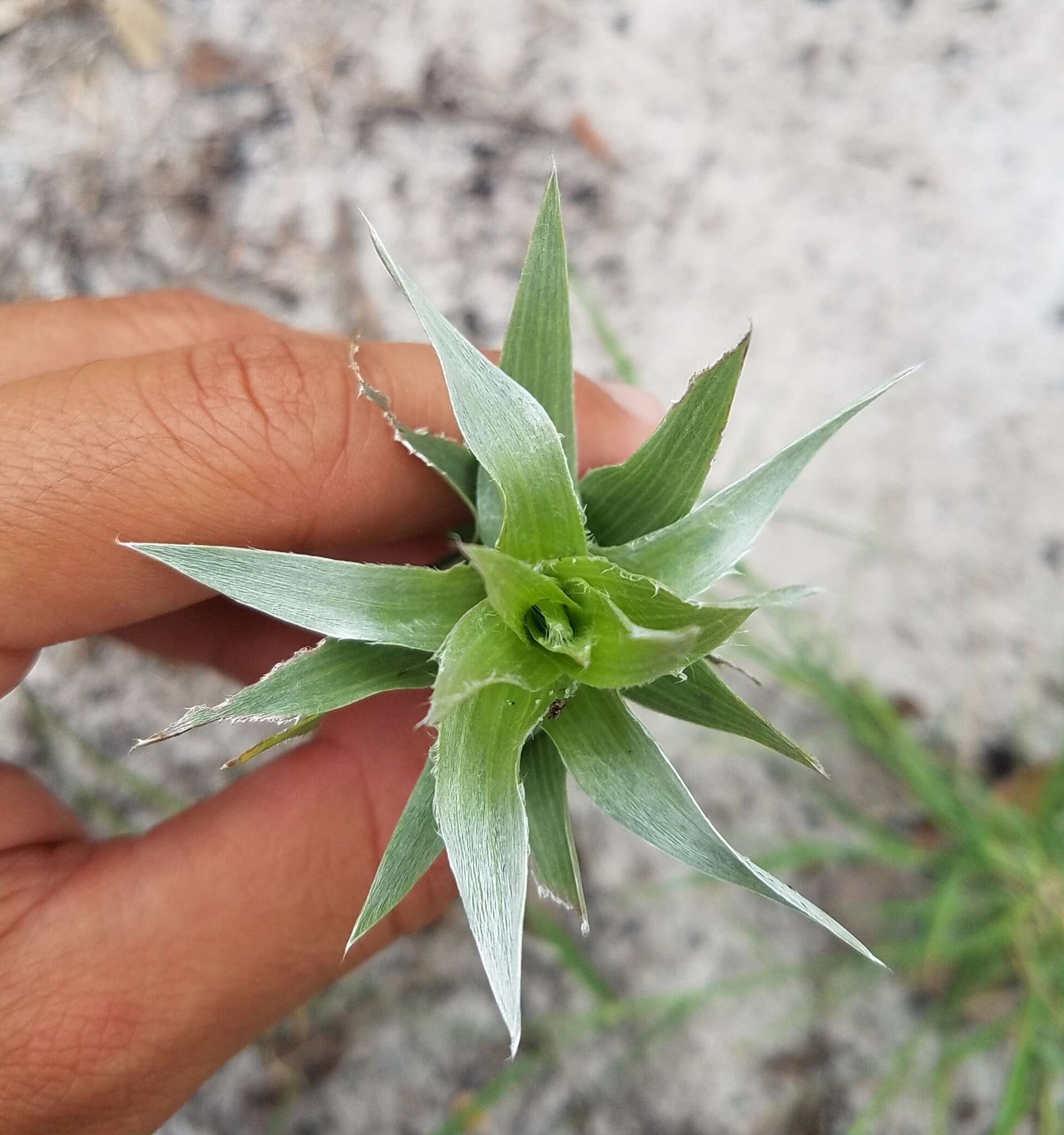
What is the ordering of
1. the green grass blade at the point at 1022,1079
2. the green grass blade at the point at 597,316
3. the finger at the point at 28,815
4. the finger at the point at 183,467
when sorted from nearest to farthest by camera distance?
the finger at the point at 183,467, the finger at the point at 28,815, the green grass blade at the point at 1022,1079, the green grass blade at the point at 597,316

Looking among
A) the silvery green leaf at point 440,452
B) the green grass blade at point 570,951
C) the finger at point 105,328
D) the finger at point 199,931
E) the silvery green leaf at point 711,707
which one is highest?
the silvery green leaf at point 440,452

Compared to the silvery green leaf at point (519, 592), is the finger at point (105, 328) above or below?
below

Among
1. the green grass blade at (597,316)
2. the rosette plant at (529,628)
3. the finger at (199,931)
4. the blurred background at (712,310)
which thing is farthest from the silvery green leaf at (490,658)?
the blurred background at (712,310)

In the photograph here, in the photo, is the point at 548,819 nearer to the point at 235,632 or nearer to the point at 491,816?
the point at 491,816

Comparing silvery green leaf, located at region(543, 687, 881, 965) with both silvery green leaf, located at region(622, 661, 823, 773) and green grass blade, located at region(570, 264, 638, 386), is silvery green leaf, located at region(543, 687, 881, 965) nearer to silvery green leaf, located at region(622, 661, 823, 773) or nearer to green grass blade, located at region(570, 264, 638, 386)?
silvery green leaf, located at region(622, 661, 823, 773)

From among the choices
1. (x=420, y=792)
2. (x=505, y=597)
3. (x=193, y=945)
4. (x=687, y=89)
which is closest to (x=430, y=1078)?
(x=193, y=945)

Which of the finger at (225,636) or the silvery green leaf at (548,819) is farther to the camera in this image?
the finger at (225,636)

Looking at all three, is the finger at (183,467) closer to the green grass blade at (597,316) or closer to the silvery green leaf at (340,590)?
the silvery green leaf at (340,590)

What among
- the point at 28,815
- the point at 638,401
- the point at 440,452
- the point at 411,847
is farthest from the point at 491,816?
the point at 638,401
